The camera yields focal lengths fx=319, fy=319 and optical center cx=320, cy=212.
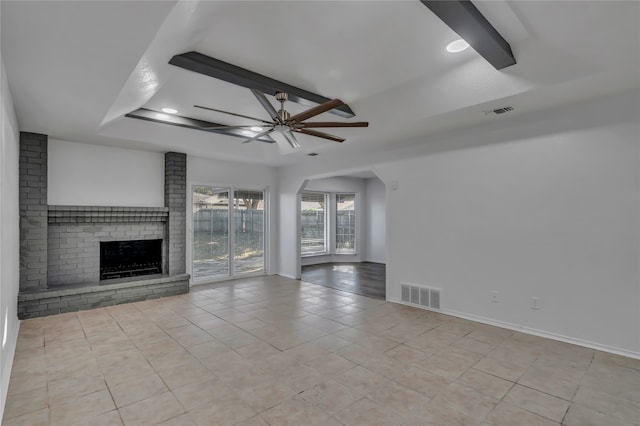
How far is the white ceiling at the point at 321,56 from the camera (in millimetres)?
2121

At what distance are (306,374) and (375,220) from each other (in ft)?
23.4

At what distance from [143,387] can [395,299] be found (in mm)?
3648

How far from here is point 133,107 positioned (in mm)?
3818

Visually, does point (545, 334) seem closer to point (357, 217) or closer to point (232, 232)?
point (232, 232)

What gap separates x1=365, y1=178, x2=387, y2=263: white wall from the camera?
30.8 feet

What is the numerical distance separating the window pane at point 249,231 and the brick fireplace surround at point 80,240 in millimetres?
1292

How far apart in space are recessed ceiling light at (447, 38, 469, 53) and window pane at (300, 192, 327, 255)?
6.54 metres

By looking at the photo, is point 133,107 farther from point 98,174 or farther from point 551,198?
point 551,198

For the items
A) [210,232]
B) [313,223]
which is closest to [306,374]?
[210,232]

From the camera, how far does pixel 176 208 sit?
234 inches

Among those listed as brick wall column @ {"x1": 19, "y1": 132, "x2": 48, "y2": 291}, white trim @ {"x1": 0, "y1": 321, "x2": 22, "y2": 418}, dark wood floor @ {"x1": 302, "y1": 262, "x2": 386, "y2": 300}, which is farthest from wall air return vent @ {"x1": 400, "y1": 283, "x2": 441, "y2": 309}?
brick wall column @ {"x1": 19, "y1": 132, "x2": 48, "y2": 291}

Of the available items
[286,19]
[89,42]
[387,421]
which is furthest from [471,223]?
[89,42]

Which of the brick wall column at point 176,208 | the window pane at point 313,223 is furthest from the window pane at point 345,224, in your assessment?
the brick wall column at point 176,208

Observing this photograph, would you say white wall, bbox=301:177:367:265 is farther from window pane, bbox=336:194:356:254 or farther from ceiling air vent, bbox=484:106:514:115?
ceiling air vent, bbox=484:106:514:115
